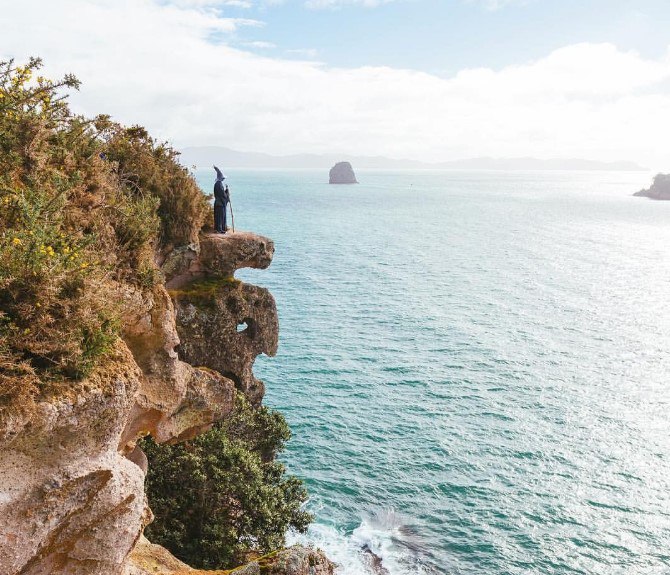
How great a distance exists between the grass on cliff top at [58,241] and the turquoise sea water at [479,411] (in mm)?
24711

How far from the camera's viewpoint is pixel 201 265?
2644 cm

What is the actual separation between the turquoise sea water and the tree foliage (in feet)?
31.7

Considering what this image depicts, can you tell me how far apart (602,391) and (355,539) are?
97.1ft

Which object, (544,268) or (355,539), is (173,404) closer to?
(355,539)

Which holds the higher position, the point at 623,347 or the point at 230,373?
the point at 230,373

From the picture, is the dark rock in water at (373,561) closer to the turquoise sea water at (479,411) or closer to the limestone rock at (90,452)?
the turquoise sea water at (479,411)

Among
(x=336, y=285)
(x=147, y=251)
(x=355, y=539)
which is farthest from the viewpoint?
(x=336, y=285)

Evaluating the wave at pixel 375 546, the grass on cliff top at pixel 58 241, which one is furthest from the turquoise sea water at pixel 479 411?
the grass on cliff top at pixel 58 241

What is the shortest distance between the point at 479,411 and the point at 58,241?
4190cm

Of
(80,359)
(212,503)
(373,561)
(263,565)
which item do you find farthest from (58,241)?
(373,561)

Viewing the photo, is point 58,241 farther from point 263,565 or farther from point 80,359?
point 263,565

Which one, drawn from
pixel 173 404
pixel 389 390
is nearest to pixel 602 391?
pixel 389 390

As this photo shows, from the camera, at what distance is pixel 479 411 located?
47.1 m

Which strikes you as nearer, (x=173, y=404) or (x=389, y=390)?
(x=173, y=404)
